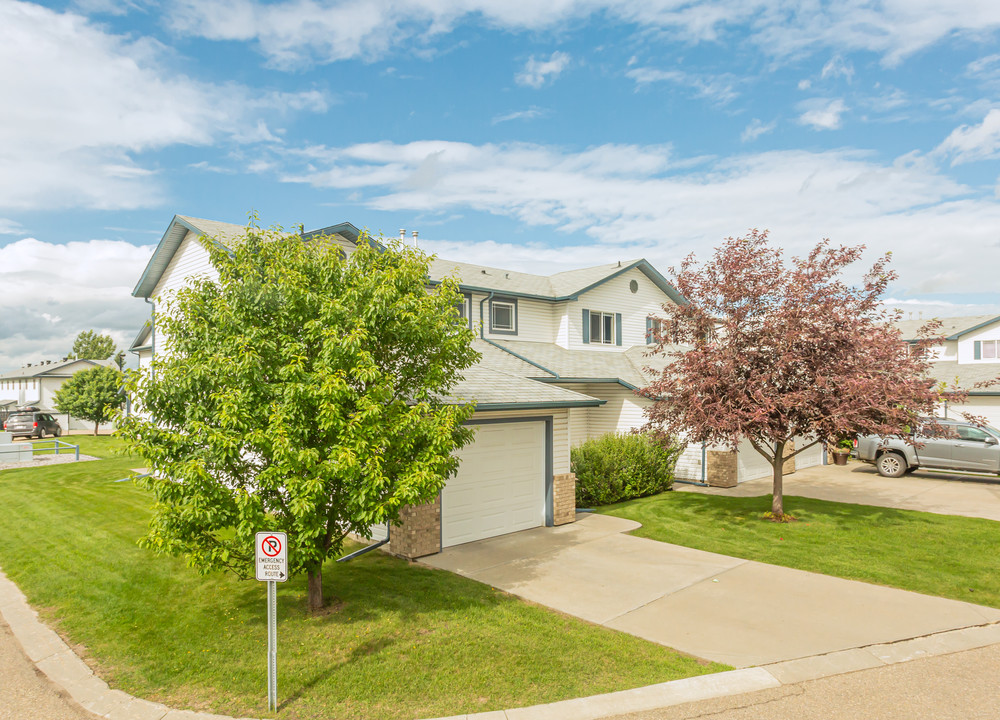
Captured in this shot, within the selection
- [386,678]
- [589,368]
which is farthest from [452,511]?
[589,368]

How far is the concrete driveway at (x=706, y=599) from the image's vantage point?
7.67 m

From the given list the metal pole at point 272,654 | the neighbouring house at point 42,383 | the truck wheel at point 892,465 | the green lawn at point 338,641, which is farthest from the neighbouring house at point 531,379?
the neighbouring house at point 42,383

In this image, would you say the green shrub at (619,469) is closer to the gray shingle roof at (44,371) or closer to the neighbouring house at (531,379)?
the neighbouring house at (531,379)

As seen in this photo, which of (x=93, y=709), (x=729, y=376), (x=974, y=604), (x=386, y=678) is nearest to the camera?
(x=93, y=709)

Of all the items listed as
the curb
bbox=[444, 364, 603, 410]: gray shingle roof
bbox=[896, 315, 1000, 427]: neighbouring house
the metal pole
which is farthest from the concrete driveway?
bbox=[896, 315, 1000, 427]: neighbouring house

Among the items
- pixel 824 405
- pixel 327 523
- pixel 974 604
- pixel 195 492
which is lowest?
pixel 974 604

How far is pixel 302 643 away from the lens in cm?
734

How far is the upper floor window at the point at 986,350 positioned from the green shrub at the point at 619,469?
3351 cm

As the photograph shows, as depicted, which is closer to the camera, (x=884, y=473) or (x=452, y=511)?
(x=452, y=511)

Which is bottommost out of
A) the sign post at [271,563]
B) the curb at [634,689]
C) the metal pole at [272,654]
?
the curb at [634,689]

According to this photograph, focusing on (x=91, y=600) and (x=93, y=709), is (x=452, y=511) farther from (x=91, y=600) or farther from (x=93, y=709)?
(x=93, y=709)

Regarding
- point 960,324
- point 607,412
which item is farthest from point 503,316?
point 960,324

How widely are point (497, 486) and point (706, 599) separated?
16.1 feet

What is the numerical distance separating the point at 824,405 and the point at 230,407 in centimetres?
1103
